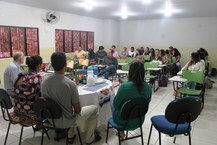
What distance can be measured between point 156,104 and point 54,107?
3.07 metres

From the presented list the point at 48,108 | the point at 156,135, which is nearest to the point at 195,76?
the point at 156,135

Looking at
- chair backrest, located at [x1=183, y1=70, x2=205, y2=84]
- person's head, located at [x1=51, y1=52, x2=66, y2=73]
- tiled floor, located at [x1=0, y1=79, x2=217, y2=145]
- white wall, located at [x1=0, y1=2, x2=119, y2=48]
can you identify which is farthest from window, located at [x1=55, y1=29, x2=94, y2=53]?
person's head, located at [x1=51, y1=52, x2=66, y2=73]

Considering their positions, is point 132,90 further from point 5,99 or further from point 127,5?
point 127,5

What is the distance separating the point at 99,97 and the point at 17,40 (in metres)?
4.76

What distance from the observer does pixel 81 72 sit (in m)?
3.47

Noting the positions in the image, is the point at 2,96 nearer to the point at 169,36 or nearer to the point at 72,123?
the point at 72,123

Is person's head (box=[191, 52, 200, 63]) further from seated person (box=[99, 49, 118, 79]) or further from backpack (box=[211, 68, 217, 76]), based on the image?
backpack (box=[211, 68, 217, 76])

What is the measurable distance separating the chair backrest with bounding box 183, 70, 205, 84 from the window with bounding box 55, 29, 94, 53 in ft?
17.8

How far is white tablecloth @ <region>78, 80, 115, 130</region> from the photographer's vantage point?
104 inches

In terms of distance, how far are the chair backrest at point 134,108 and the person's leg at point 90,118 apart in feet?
1.77

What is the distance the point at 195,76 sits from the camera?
415cm

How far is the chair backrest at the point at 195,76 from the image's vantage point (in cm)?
407

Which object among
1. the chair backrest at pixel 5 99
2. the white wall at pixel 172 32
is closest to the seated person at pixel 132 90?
the chair backrest at pixel 5 99

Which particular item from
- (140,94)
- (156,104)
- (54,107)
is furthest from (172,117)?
(156,104)
